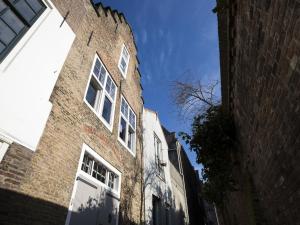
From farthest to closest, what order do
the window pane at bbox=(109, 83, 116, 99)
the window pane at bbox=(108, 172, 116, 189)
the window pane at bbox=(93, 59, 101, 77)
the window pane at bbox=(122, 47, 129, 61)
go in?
the window pane at bbox=(122, 47, 129, 61), the window pane at bbox=(109, 83, 116, 99), the window pane at bbox=(93, 59, 101, 77), the window pane at bbox=(108, 172, 116, 189)

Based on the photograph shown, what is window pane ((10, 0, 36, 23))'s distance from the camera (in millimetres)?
4645

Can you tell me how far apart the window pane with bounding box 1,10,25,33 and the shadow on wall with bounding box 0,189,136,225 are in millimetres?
3293

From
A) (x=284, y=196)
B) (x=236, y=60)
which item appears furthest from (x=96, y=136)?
(x=284, y=196)

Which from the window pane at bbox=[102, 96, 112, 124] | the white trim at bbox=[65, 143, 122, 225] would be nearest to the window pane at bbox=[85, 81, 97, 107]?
the window pane at bbox=[102, 96, 112, 124]

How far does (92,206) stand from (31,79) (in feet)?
11.6

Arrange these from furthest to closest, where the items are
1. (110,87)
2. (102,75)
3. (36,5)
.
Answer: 1. (110,87)
2. (102,75)
3. (36,5)

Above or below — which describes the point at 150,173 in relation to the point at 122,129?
below

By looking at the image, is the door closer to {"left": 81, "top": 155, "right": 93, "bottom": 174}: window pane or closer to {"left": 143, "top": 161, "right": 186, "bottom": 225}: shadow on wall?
{"left": 81, "top": 155, "right": 93, "bottom": 174}: window pane

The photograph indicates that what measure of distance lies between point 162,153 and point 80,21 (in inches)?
390

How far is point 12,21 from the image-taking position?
14.5 feet

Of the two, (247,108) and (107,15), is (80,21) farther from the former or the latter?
(247,108)

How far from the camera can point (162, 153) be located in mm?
14383

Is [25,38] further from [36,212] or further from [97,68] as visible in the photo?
[36,212]

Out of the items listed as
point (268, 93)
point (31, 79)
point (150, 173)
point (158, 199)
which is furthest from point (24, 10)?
point (158, 199)
